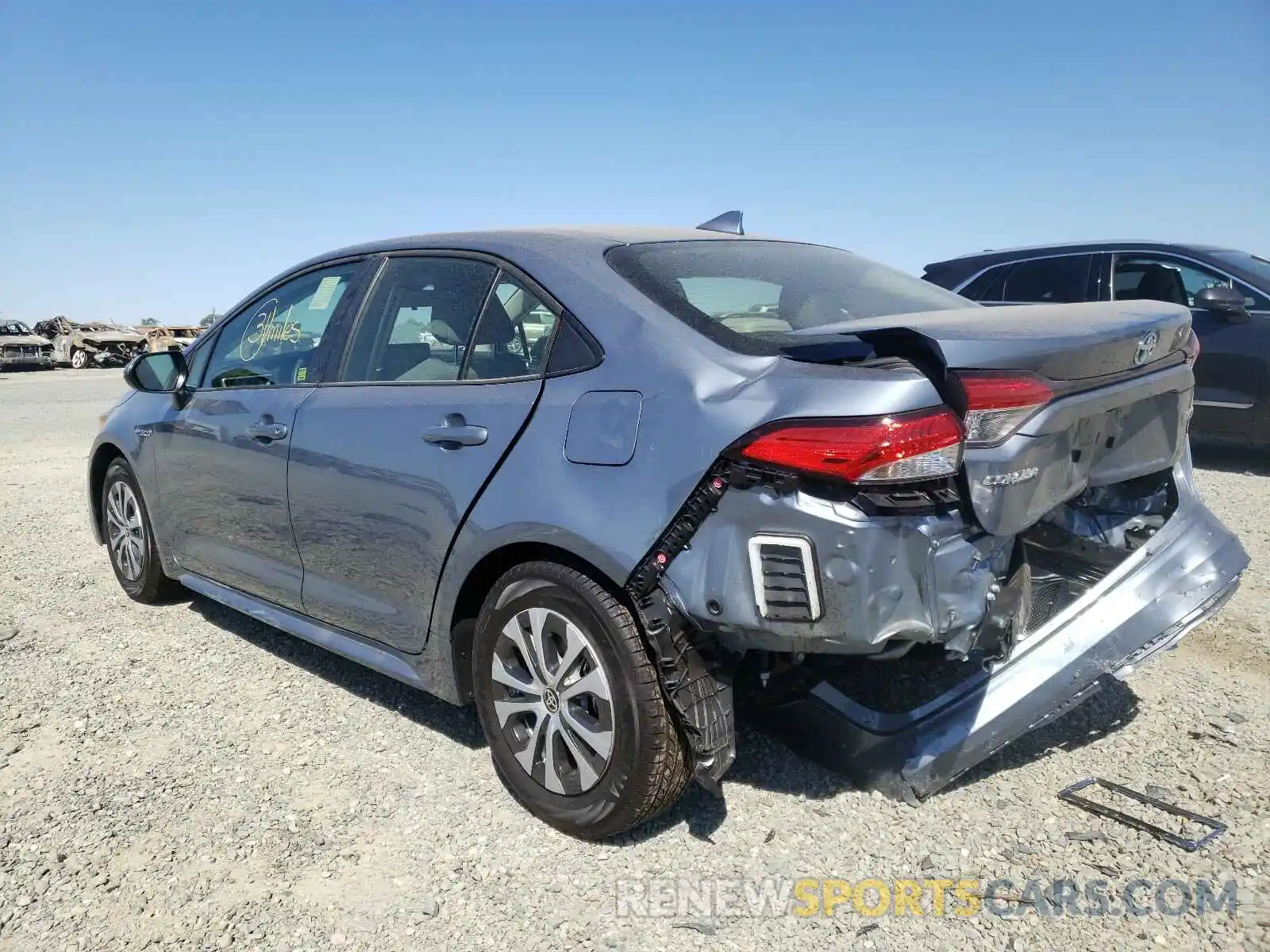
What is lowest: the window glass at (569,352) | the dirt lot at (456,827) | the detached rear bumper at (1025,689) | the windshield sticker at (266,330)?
the dirt lot at (456,827)

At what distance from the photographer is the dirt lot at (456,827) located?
2314 millimetres

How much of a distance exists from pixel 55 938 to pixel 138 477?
2655 millimetres

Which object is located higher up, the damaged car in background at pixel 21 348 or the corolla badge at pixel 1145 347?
the corolla badge at pixel 1145 347

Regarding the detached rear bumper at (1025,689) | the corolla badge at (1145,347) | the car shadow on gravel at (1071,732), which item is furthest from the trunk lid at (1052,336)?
the car shadow on gravel at (1071,732)

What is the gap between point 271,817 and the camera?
2.85 metres

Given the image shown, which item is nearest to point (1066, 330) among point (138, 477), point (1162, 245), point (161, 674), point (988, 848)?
point (988, 848)

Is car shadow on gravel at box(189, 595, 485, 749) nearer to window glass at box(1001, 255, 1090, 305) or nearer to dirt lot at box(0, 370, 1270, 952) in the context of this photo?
dirt lot at box(0, 370, 1270, 952)

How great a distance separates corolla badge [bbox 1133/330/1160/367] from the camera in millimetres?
2643

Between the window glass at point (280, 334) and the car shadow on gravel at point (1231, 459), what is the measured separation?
21.7 feet

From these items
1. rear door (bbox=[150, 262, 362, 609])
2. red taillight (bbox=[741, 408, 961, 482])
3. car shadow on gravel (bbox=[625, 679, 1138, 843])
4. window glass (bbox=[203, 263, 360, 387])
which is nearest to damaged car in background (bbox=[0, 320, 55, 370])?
rear door (bbox=[150, 262, 362, 609])

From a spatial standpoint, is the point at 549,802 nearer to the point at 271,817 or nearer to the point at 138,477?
the point at 271,817

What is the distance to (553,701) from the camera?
267cm

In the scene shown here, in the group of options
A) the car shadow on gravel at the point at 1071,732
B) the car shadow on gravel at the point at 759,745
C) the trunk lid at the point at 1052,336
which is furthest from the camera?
the car shadow on gravel at the point at 1071,732

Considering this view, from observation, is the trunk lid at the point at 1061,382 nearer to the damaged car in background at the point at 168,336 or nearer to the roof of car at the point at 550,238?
the roof of car at the point at 550,238
